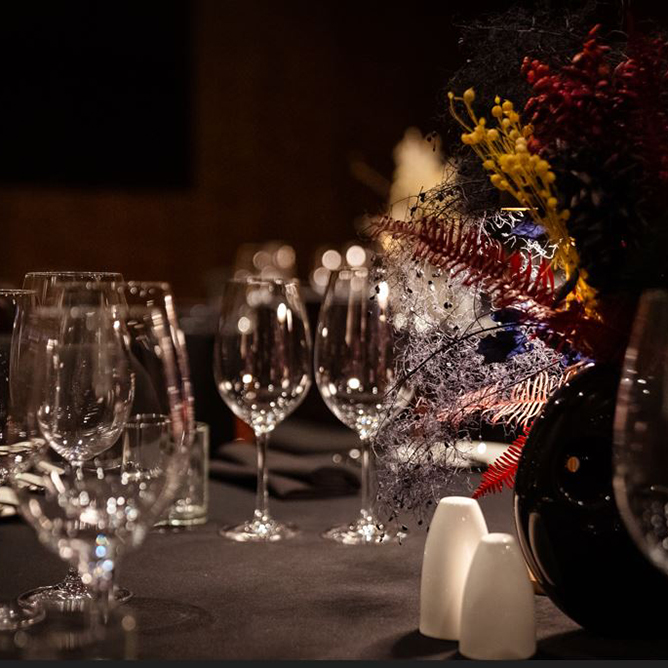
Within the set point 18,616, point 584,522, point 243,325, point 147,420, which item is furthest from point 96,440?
point 243,325

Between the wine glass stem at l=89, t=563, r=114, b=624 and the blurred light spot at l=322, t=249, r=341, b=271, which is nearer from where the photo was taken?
the wine glass stem at l=89, t=563, r=114, b=624

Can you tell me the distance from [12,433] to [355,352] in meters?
0.52

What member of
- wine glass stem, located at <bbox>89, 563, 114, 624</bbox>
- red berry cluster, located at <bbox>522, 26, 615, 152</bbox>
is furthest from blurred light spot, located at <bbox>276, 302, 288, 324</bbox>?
wine glass stem, located at <bbox>89, 563, 114, 624</bbox>

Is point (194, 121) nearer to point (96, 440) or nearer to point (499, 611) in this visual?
point (96, 440)

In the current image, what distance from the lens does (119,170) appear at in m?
8.77

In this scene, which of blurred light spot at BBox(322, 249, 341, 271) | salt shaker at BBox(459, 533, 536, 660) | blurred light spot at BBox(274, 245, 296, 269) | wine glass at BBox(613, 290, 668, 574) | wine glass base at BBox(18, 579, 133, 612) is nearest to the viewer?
wine glass at BBox(613, 290, 668, 574)

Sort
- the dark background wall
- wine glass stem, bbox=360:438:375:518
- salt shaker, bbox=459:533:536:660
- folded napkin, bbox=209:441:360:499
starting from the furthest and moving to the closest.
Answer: the dark background wall
folded napkin, bbox=209:441:360:499
wine glass stem, bbox=360:438:375:518
salt shaker, bbox=459:533:536:660

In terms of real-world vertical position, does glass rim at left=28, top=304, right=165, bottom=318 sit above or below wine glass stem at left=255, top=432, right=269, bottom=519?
above

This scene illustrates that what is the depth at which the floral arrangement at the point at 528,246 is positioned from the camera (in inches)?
36.8

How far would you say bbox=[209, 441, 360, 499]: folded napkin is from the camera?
1669 millimetres

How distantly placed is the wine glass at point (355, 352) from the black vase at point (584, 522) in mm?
458

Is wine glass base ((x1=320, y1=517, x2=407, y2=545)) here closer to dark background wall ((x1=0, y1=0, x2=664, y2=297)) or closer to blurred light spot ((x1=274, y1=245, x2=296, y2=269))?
blurred light spot ((x1=274, y1=245, x2=296, y2=269))

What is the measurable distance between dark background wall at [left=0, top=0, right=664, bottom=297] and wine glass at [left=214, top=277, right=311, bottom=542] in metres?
7.12

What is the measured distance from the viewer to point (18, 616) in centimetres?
102
